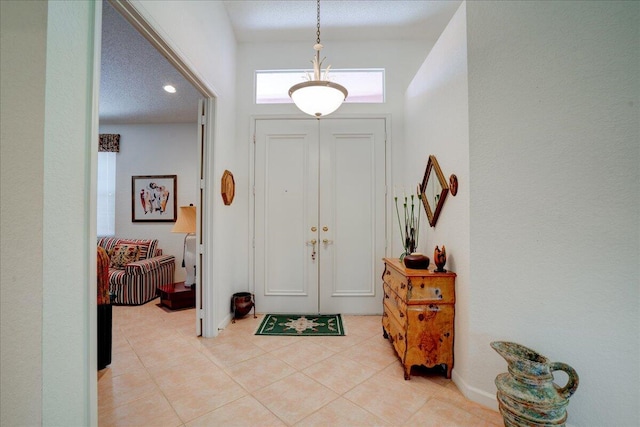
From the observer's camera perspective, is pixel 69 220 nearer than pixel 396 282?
Yes

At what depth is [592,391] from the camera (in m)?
1.53

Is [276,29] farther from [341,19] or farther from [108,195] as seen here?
[108,195]

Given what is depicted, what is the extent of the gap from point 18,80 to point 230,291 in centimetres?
265

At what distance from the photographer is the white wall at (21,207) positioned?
3.04 feet

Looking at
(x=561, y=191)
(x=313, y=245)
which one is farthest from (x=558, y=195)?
(x=313, y=245)

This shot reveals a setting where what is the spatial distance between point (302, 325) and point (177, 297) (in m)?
1.89

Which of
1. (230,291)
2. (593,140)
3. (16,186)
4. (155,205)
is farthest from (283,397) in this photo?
(155,205)

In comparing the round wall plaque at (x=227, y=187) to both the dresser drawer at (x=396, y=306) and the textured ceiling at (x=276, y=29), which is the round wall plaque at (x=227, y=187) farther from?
the dresser drawer at (x=396, y=306)

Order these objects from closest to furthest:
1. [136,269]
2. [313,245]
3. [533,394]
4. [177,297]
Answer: [533,394], [313,245], [177,297], [136,269]

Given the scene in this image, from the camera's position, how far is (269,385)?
1941 mm

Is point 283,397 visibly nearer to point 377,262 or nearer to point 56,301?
point 56,301

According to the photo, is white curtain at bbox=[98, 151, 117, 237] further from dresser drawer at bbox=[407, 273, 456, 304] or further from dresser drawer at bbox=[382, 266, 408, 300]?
dresser drawer at bbox=[407, 273, 456, 304]

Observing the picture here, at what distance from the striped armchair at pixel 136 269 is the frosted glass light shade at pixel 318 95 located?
3628mm

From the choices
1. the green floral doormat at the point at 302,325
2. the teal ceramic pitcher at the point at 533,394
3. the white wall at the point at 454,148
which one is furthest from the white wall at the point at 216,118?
the teal ceramic pitcher at the point at 533,394
